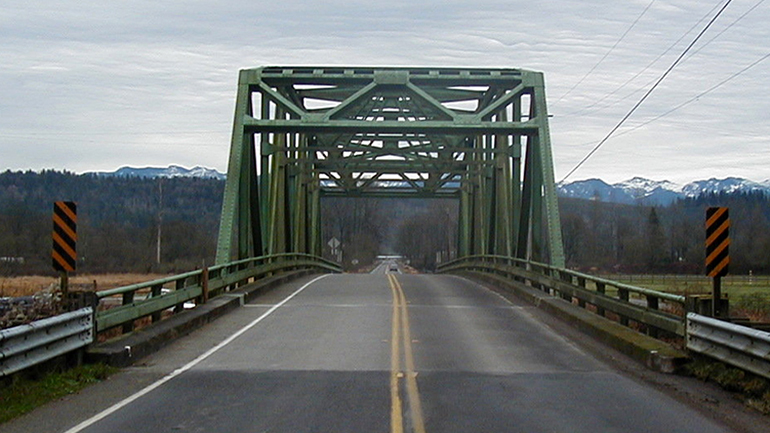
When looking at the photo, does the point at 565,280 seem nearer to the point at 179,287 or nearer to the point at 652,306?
the point at 652,306

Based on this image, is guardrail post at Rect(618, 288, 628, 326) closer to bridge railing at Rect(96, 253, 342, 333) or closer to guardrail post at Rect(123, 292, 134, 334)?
bridge railing at Rect(96, 253, 342, 333)

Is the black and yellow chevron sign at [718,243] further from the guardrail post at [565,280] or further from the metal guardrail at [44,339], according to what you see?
the metal guardrail at [44,339]

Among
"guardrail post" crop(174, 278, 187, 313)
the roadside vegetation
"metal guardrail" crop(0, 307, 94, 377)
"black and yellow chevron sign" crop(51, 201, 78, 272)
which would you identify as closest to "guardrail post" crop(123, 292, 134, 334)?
"black and yellow chevron sign" crop(51, 201, 78, 272)

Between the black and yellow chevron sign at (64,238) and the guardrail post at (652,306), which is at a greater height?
the black and yellow chevron sign at (64,238)

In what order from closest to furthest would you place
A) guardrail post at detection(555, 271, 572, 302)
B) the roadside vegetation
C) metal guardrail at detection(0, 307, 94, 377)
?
the roadside vegetation → metal guardrail at detection(0, 307, 94, 377) → guardrail post at detection(555, 271, 572, 302)

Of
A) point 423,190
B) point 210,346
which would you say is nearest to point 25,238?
point 423,190

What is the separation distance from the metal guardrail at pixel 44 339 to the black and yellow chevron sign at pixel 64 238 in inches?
61.9

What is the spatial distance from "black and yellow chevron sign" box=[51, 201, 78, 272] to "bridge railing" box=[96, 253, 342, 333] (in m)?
0.84

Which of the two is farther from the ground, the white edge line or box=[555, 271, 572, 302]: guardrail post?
box=[555, 271, 572, 302]: guardrail post

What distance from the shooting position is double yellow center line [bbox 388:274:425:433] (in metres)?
8.38

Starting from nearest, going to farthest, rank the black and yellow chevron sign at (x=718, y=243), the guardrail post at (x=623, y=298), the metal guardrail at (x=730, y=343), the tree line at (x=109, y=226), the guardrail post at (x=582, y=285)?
1. the metal guardrail at (x=730, y=343)
2. the black and yellow chevron sign at (x=718, y=243)
3. the guardrail post at (x=623, y=298)
4. the guardrail post at (x=582, y=285)
5. the tree line at (x=109, y=226)

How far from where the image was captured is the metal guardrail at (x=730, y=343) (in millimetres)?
9383

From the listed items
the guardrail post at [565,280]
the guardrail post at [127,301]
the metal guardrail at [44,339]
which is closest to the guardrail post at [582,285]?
the guardrail post at [565,280]

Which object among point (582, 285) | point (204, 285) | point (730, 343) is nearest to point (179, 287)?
point (204, 285)
